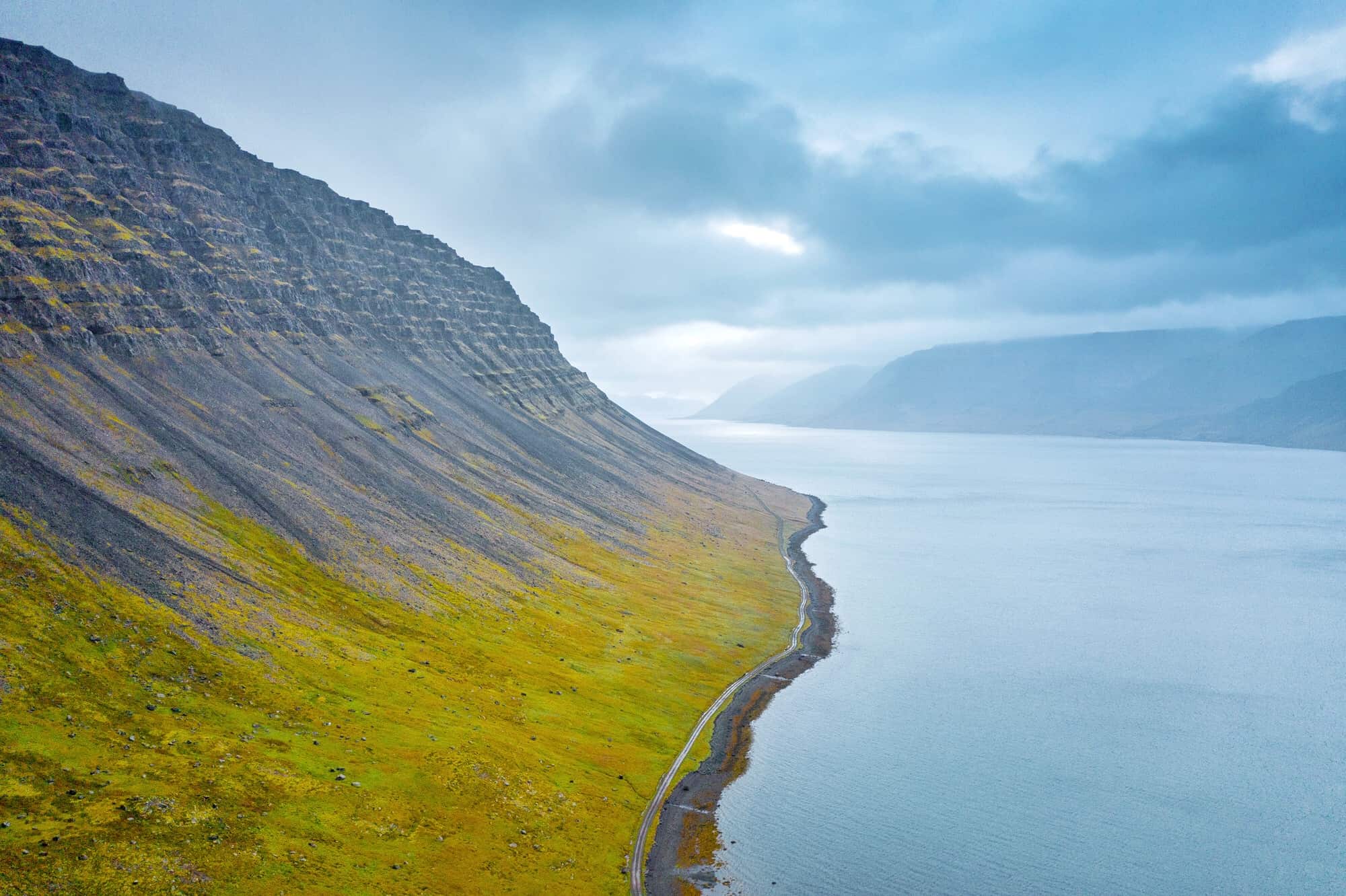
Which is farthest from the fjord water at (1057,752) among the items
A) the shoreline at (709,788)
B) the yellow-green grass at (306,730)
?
the yellow-green grass at (306,730)

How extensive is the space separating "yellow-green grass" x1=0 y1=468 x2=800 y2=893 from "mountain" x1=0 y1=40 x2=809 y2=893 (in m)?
0.23

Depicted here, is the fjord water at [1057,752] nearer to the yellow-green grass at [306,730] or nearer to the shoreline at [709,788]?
the shoreline at [709,788]

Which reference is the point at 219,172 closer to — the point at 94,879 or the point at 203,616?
the point at 203,616

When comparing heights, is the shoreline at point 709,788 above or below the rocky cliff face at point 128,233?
below

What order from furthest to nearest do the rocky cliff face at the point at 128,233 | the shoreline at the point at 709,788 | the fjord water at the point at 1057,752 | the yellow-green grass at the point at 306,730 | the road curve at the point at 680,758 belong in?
the rocky cliff face at the point at 128,233 < the fjord water at the point at 1057,752 < the road curve at the point at 680,758 < the shoreline at the point at 709,788 < the yellow-green grass at the point at 306,730

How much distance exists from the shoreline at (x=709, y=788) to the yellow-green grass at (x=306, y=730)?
99.4 inches

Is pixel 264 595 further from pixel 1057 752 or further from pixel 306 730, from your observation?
pixel 1057 752

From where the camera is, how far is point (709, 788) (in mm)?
67500

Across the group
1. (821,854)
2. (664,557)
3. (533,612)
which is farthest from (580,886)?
(664,557)

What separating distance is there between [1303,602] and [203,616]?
154662 millimetres

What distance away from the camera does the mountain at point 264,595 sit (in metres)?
46.9

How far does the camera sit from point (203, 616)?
66312 mm

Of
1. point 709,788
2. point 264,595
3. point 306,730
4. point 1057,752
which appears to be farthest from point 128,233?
point 1057,752

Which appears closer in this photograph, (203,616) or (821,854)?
(821,854)
